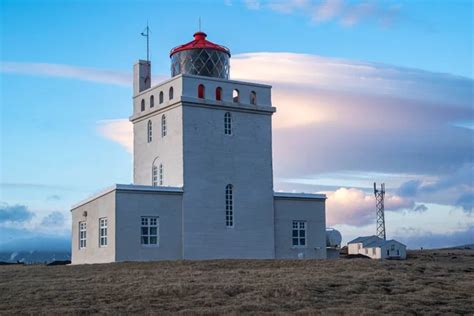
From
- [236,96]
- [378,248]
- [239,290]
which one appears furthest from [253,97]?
[378,248]

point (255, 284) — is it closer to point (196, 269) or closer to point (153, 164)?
point (196, 269)

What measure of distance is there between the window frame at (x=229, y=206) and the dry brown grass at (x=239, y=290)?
705 centimetres

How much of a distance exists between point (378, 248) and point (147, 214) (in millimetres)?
28686

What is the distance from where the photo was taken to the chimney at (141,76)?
4394 centimetres

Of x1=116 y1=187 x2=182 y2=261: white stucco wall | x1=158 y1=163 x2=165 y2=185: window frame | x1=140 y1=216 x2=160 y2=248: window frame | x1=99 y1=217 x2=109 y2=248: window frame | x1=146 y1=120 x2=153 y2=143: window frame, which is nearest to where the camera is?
x1=116 y1=187 x2=182 y2=261: white stucco wall

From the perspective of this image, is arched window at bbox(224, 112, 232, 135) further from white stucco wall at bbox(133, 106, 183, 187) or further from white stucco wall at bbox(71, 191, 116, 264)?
white stucco wall at bbox(71, 191, 116, 264)

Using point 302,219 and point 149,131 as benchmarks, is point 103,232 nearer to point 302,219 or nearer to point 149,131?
point 149,131

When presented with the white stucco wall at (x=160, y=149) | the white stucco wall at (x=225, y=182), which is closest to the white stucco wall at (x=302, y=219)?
the white stucco wall at (x=225, y=182)

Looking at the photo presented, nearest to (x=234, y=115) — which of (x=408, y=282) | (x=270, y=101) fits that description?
(x=270, y=101)

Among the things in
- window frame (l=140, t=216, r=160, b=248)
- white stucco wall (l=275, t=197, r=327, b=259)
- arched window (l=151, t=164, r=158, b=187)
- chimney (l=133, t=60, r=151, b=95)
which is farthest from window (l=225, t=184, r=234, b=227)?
chimney (l=133, t=60, r=151, b=95)

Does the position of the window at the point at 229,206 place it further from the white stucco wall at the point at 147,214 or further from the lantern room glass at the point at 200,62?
the lantern room glass at the point at 200,62

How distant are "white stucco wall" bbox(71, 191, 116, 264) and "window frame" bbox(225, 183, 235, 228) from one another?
625 centimetres

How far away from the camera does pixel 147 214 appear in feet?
123

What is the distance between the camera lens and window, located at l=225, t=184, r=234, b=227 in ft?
131
